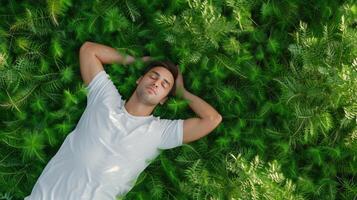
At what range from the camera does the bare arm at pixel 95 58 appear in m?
3.98

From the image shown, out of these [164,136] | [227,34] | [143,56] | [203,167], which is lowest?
[203,167]

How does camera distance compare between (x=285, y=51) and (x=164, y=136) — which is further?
(x=285, y=51)

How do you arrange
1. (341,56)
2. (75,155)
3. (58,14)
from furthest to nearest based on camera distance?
(58,14) → (75,155) → (341,56)

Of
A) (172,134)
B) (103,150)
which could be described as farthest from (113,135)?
(172,134)

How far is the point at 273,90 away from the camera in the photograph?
4.15 m

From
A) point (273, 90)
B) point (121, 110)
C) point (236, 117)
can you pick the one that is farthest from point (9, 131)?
point (273, 90)

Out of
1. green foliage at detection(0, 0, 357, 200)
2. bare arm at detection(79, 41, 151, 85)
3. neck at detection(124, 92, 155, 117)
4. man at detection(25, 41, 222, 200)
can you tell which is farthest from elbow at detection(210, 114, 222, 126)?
bare arm at detection(79, 41, 151, 85)

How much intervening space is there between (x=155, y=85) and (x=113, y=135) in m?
0.57

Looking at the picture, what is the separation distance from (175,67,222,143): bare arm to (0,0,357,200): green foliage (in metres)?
0.15

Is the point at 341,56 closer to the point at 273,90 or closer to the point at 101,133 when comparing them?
the point at 273,90

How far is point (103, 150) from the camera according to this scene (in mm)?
3844

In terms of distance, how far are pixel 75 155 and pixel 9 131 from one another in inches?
30.3

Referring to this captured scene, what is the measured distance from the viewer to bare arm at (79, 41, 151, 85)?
3.98 metres

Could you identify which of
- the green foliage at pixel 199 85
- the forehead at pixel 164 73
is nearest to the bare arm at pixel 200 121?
the green foliage at pixel 199 85
